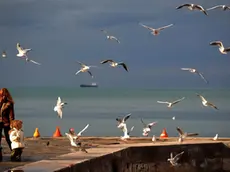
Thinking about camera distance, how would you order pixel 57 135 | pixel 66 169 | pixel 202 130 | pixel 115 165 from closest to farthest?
pixel 66 169 < pixel 115 165 < pixel 57 135 < pixel 202 130

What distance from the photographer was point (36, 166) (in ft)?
58.6

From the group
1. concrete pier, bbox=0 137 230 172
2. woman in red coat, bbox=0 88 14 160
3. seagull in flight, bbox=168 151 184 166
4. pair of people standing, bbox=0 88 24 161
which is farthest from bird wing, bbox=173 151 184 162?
woman in red coat, bbox=0 88 14 160

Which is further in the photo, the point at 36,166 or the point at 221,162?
the point at 221,162

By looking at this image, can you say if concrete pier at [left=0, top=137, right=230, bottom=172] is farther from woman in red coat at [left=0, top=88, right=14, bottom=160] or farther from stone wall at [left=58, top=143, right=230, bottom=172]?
woman in red coat at [left=0, top=88, right=14, bottom=160]

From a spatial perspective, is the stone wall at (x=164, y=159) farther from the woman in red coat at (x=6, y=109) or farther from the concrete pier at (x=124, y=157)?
the woman in red coat at (x=6, y=109)

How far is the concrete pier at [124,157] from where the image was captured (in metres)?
18.7

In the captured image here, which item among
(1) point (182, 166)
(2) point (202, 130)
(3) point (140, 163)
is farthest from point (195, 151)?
(2) point (202, 130)

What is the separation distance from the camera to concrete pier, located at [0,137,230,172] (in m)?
18.7

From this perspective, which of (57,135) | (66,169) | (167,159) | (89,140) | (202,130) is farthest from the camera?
(202,130)

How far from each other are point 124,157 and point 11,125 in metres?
2.65

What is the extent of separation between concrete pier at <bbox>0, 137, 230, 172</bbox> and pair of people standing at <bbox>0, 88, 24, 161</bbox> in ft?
0.98

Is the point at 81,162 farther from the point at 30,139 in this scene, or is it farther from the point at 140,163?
the point at 30,139

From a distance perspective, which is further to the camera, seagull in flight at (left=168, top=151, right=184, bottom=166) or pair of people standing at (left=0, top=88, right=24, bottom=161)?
seagull in flight at (left=168, top=151, right=184, bottom=166)

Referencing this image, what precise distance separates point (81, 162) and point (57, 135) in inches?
483
